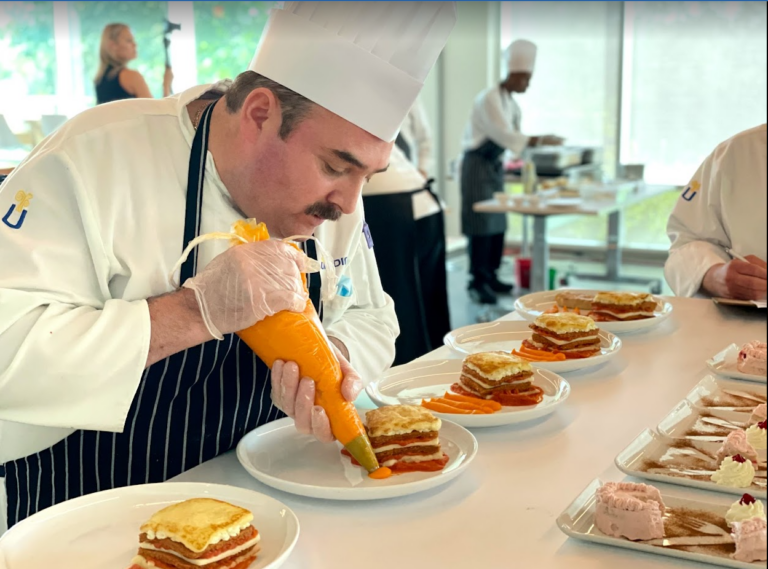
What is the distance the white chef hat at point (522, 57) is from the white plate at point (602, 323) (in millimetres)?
4653

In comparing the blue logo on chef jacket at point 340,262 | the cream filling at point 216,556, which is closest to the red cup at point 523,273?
the blue logo on chef jacket at point 340,262

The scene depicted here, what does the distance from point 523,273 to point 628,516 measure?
5.94 metres

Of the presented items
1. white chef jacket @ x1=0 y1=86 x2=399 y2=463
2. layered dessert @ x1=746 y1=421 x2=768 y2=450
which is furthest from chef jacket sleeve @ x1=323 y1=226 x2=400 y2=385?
layered dessert @ x1=746 y1=421 x2=768 y2=450

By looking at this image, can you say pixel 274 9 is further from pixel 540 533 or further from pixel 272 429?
pixel 540 533

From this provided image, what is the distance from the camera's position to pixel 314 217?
1.64 metres

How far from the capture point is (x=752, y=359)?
5.93 ft

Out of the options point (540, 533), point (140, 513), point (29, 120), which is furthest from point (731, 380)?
point (29, 120)

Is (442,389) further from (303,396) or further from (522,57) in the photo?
(522,57)

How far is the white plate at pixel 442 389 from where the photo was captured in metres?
1.57

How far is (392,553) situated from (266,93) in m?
0.89

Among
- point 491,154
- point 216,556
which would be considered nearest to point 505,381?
point 216,556

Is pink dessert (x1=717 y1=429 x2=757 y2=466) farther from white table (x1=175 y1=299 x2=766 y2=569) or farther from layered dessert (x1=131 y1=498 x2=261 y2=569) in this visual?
layered dessert (x1=131 y1=498 x2=261 y2=569)

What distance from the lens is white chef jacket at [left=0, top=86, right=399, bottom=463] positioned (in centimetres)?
133

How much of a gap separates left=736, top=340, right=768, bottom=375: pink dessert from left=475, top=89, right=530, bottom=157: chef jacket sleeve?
197 inches
